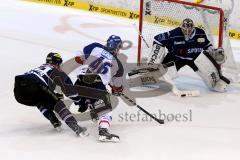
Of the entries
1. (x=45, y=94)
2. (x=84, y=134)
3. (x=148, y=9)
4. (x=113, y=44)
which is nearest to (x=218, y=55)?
(x=148, y=9)

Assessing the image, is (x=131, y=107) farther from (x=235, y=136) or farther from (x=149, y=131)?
(x=235, y=136)

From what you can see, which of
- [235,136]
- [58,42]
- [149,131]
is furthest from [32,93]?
[58,42]

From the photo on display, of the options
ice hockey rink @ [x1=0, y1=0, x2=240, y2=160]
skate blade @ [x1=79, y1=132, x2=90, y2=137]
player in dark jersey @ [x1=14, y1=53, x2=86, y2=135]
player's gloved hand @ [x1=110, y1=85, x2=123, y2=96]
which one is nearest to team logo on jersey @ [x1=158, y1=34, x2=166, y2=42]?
ice hockey rink @ [x1=0, y1=0, x2=240, y2=160]

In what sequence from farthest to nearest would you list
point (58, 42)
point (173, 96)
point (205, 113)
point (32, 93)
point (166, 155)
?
1. point (58, 42)
2. point (173, 96)
3. point (205, 113)
4. point (32, 93)
5. point (166, 155)

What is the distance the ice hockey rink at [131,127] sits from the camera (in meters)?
3.82

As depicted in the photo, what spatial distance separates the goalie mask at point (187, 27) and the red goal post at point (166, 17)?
44 centimetres

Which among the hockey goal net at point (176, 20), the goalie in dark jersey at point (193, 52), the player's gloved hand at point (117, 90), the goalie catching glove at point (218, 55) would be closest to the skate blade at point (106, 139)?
the player's gloved hand at point (117, 90)

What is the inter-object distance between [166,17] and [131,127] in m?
1.89

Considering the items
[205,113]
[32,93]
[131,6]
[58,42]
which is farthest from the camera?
[131,6]

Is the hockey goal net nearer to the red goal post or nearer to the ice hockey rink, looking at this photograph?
the red goal post

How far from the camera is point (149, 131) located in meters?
4.32

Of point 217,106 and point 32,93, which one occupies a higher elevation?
point 32,93

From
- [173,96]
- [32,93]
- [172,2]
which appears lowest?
[173,96]

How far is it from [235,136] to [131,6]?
14.5 ft
